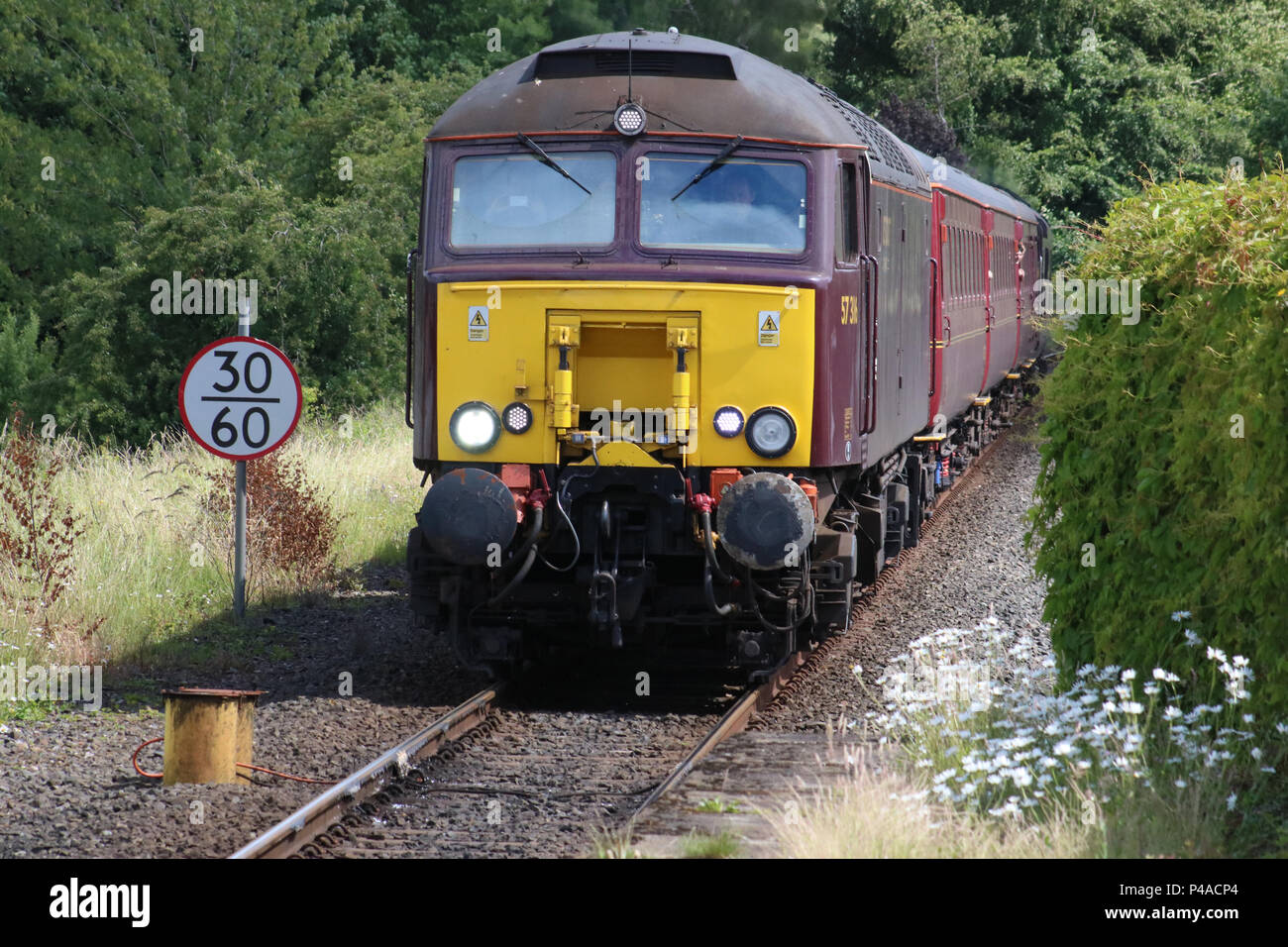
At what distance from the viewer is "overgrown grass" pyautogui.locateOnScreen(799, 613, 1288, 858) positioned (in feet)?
18.3


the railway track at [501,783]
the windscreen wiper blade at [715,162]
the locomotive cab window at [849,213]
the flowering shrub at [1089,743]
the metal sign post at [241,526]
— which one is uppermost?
the windscreen wiper blade at [715,162]

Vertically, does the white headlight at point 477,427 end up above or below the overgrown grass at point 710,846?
above

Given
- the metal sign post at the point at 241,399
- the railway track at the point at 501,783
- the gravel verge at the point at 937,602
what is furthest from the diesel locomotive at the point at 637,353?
the metal sign post at the point at 241,399

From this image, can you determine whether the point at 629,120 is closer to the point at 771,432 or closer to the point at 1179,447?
the point at 771,432

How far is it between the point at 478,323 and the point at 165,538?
4.69 metres

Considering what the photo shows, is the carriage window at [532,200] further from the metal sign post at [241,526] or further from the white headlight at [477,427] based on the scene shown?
the metal sign post at [241,526]

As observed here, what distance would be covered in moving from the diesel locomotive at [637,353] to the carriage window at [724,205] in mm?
12

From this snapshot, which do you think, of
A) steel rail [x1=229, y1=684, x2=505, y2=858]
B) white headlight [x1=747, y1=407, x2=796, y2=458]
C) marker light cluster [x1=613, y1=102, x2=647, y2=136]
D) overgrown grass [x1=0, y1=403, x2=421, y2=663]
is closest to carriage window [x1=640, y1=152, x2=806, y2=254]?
marker light cluster [x1=613, y1=102, x2=647, y2=136]

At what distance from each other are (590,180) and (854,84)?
35791mm

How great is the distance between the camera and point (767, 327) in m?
8.77

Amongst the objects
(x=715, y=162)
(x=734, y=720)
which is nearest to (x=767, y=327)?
(x=715, y=162)

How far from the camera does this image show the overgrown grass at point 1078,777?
5.59 meters
